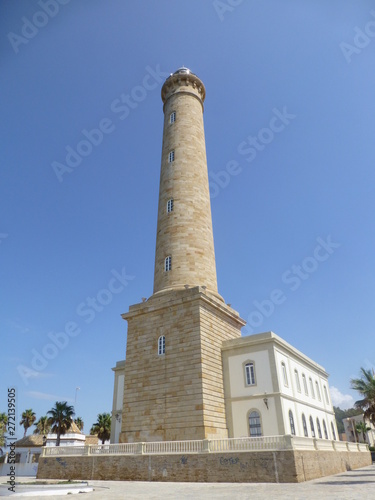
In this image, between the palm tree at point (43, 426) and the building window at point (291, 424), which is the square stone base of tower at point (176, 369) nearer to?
the building window at point (291, 424)

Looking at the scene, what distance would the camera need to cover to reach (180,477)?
1513cm

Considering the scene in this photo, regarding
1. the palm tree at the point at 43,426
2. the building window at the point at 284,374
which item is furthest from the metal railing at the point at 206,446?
the palm tree at the point at 43,426

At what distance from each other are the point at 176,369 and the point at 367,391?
66.3 feet

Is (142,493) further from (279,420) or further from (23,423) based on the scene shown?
(23,423)

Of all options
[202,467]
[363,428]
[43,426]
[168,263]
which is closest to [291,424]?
[202,467]

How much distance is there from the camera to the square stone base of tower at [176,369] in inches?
704

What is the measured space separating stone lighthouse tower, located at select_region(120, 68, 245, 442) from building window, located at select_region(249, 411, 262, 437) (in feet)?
4.30

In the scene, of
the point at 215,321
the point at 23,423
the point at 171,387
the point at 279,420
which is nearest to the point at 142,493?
the point at 171,387

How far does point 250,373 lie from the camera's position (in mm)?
19781

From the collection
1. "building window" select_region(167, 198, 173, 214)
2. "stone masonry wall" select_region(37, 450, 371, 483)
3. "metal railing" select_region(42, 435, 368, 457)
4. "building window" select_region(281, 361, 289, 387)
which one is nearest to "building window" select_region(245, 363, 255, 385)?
"building window" select_region(281, 361, 289, 387)

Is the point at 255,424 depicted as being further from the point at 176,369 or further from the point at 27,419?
the point at 27,419

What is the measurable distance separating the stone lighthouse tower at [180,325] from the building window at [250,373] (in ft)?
4.56

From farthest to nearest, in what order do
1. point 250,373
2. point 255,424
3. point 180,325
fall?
point 180,325 < point 250,373 < point 255,424

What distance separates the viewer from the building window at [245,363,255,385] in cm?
1961
